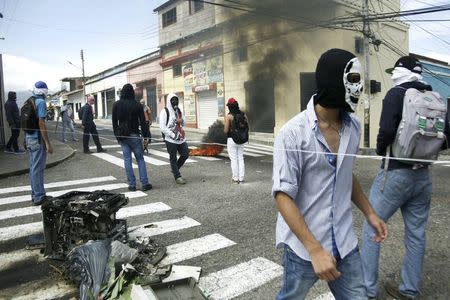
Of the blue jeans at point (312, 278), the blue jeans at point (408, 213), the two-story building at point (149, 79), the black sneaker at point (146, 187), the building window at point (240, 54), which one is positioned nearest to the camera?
the blue jeans at point (312, 278)

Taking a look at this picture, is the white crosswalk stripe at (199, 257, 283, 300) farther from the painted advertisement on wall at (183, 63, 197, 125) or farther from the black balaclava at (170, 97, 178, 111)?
the painted advertisement on wall at (183, 63, 197, 125)

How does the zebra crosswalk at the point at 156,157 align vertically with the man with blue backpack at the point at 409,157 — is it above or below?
Answer: below

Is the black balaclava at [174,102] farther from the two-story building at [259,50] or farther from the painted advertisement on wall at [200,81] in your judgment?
the painted advertisement on wall at [200,81]

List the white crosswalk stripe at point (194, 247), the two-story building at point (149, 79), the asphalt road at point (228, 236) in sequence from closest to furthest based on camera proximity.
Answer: the asphalt road at point (228, 236) → the white crosswalk stripe at point (194, 247) → the two-story building at point (149, 79)

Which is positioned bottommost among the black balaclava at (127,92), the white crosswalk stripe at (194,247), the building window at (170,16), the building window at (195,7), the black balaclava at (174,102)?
the white crosswalk stripe at (194,247)

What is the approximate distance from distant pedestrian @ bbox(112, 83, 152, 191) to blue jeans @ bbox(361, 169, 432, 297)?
4721 mm

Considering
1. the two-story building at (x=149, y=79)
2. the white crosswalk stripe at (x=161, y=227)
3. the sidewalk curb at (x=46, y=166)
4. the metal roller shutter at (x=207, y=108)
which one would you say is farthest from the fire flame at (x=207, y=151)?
the two-story building at (x=149, y=79)

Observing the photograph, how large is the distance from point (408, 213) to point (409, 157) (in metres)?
0.48

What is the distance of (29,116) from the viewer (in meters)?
5.80

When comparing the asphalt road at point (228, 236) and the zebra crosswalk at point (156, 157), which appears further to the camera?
the zebra crosswalk at point (156, 157)

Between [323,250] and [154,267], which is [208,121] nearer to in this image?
[154,267]

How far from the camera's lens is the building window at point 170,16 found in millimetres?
15326

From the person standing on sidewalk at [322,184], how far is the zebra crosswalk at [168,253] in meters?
1.44

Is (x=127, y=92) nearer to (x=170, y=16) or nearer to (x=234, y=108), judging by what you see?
(x=234, y=108)
